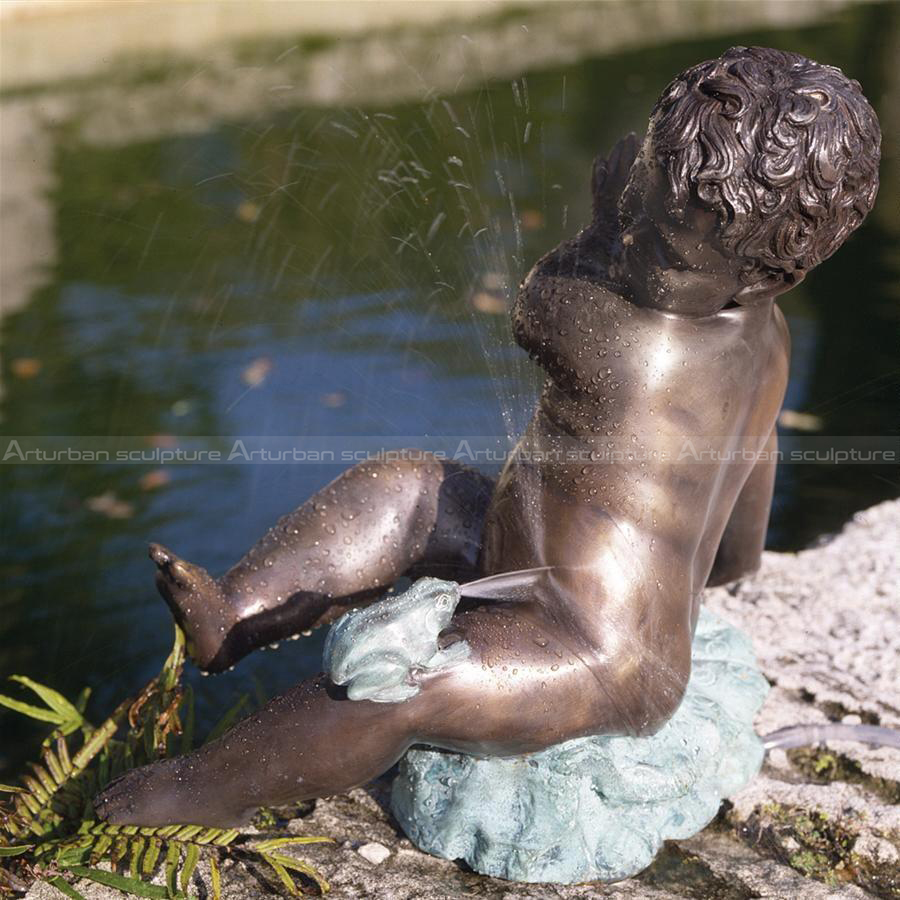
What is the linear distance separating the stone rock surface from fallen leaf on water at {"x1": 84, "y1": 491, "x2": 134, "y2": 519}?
2.08 meters

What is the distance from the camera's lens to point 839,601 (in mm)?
3344

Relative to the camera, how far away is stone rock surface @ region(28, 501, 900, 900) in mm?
2389

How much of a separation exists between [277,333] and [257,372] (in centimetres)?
42

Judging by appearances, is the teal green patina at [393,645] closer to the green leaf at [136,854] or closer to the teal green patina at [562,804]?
the teal green patina at [562,804]

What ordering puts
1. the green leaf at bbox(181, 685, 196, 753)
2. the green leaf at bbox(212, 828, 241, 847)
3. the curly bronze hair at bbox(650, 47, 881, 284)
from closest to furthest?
the curly bronze hair at bbox(650, 47, 881, 284)
the green leaf at bbox(212, 828, 241, 847)
the green leaf at bbox(181, 685, 196, 753)

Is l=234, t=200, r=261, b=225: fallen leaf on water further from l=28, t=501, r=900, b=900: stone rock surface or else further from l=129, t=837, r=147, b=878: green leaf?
l=129, t=837, r=147, b=878: green leaf

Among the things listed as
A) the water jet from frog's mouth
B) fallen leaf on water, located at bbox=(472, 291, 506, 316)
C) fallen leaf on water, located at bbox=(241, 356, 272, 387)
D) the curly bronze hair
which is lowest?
fallen leaf on water, located at bbox=(241, 356, 272, 387)

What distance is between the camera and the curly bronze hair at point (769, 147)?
1975 millimetres

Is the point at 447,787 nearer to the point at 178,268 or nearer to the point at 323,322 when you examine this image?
the point at 323,322

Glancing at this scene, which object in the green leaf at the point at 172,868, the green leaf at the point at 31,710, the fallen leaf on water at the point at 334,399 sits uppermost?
the green leaf at the point at 172,868

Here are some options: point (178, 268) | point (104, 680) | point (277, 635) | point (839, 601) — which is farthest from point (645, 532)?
point (178, 268)

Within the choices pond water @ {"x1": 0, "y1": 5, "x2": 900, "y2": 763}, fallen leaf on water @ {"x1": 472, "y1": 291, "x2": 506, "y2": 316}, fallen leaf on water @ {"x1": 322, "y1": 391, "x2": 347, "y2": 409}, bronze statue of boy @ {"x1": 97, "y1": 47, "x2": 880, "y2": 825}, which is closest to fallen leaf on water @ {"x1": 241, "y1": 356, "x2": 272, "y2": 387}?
pond water @ {"x1": 0, "y1": 5, "x2": 900, "y2": 763}

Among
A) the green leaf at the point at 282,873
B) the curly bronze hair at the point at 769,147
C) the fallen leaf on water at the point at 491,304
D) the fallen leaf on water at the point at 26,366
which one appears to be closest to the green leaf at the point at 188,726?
the green leaf at the point at 282,873

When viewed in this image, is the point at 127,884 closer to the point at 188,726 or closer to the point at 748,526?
the point at 188,726
